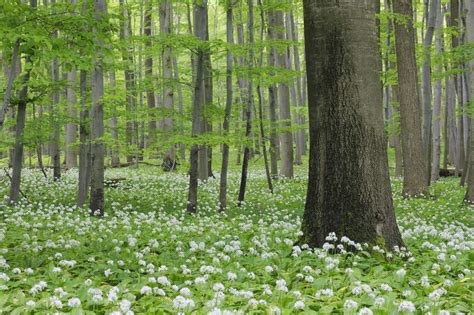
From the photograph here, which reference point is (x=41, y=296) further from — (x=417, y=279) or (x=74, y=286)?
(x=417, y=279)

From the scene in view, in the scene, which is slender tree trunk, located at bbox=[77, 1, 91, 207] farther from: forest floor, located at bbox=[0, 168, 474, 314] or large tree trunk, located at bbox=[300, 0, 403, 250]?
large tree trunk, located at bbox=[300, 0, 403, 250]

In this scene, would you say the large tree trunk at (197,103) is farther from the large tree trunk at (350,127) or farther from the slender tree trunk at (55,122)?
the large tree trunk at (350,127)

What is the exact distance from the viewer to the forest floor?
147 inches

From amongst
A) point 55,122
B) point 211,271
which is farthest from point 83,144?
point 211,271

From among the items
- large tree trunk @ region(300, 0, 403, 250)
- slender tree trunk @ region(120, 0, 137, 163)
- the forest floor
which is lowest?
the forest floor

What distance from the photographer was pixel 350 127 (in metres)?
→ 5.69

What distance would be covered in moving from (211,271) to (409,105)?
10.4m

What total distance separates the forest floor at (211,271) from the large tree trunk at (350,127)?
464 millimetres

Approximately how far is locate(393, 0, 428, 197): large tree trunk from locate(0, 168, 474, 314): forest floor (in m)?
3.59

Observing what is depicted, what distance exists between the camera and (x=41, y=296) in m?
4.10

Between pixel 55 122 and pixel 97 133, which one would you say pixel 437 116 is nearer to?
pixel 97 133

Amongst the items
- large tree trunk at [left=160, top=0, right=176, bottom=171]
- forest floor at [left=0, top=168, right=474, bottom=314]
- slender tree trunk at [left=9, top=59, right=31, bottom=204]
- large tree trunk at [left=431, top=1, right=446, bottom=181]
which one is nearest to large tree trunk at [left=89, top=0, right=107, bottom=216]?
forest floor at [left=0, top=168, right=474, bottom=314]

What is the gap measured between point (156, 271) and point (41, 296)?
1.46 m

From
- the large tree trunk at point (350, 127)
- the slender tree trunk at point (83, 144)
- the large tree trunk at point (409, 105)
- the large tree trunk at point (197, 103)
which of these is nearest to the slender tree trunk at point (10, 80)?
the large tree trunk at point (350, 127)
